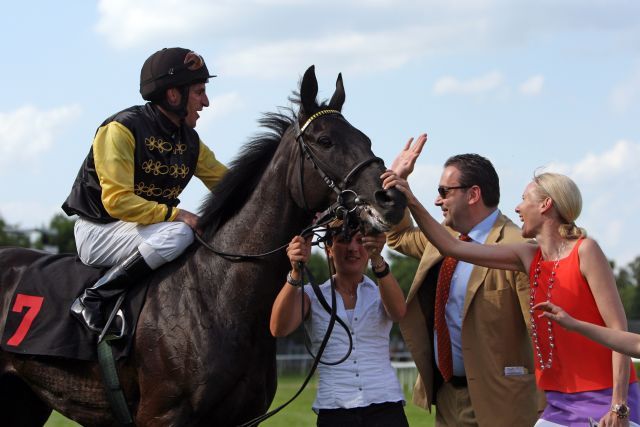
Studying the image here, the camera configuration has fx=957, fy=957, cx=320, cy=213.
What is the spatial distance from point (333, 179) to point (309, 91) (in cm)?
54

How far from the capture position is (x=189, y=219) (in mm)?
5488

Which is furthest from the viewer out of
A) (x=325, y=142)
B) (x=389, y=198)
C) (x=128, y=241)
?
(x=128, y=241)

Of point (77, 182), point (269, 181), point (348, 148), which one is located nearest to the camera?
point (348, 148)

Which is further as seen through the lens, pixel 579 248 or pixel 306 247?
pixel 306 247

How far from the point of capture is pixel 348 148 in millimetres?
4844

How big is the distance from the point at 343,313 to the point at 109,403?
4.67 feet

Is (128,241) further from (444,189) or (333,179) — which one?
(444,189)

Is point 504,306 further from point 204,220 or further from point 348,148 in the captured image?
point 204,220

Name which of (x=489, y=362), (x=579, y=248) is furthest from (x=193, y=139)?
(x=579, y=248)

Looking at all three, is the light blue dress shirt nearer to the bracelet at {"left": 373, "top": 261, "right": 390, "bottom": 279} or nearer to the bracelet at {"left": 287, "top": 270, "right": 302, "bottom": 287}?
the bracelet at {"left": 373, "top": 261, "right": 390, "bottom": 279}

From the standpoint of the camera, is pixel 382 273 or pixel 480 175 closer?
pixel 382 273

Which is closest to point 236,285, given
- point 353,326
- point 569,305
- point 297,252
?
point 297,252

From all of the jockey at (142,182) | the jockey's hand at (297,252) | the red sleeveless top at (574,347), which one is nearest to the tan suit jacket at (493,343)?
the red sleeveless top at (574,347)

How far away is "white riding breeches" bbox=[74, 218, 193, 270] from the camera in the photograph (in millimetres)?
5289
